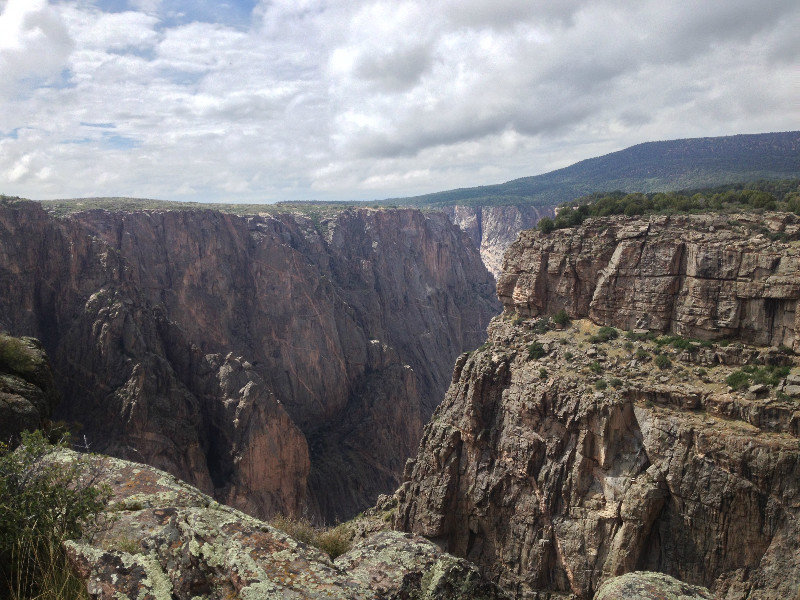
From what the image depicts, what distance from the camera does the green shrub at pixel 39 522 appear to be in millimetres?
6168

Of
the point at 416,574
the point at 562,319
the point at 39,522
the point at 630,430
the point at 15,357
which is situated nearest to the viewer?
the point at 39,522

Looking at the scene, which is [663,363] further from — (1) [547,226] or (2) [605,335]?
(1) [547,226]

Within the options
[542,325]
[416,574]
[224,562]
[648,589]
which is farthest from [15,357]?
[542,325]

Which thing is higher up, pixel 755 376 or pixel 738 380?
pixel 755 376

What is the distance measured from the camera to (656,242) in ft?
128

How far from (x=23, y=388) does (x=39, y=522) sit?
26.5ft

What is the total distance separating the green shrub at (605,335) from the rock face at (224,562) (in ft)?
115

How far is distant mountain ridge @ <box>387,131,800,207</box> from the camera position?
342 feet

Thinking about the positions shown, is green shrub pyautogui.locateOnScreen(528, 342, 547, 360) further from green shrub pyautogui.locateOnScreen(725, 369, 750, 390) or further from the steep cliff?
green shrub pyautogui.locateOnScreen(725, 369, 750, 390)

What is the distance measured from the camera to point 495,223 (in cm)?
17900

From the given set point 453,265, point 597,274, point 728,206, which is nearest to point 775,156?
point 453,265

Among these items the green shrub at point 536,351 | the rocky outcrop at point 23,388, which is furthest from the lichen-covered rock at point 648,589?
the green shrub at point 536,351

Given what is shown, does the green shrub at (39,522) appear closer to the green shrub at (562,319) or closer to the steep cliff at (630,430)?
the steep cliff at (630,430)

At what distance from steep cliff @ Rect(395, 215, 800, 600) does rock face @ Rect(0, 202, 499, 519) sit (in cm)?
2307
